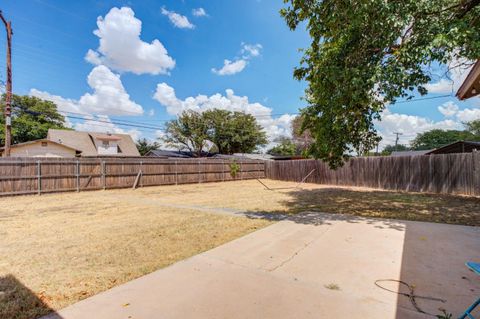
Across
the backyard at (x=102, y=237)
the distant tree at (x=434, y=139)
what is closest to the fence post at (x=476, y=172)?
the backyard at (x=102, y=237)

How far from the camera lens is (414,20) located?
15.3ft

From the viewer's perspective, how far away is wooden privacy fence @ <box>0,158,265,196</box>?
33.7ft

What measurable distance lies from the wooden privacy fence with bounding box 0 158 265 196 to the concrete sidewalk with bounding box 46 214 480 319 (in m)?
10.4

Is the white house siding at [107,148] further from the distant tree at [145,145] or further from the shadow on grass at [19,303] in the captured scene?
the shadow on grass at [19,303]

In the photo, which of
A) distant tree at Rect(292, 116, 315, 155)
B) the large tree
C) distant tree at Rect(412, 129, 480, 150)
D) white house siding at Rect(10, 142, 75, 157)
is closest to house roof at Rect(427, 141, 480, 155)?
distant tree at Rect(292, 116, 315, 155)

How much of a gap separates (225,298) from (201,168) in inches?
582

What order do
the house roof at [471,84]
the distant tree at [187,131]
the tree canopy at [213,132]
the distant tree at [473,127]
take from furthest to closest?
1. the distant tree at [473,127]
2. the tree canopy at [213,132]
3. the distant tree at [187,131]
4. the house roof at [471,84]

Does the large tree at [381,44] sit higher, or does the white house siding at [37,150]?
the large tree at [381,44]

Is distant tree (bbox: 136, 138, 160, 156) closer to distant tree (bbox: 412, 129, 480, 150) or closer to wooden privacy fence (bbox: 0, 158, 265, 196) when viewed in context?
wooden privacy fence (bbox: 0, 158, 265, 196)

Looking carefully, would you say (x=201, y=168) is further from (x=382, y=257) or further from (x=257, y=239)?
(x=382, y=257)

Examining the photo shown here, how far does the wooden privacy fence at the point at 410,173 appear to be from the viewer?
10.3 m

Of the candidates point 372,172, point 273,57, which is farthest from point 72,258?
point 372,172

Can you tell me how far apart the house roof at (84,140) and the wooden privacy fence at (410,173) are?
20.5 meters

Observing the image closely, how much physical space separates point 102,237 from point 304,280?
11.9 feet
